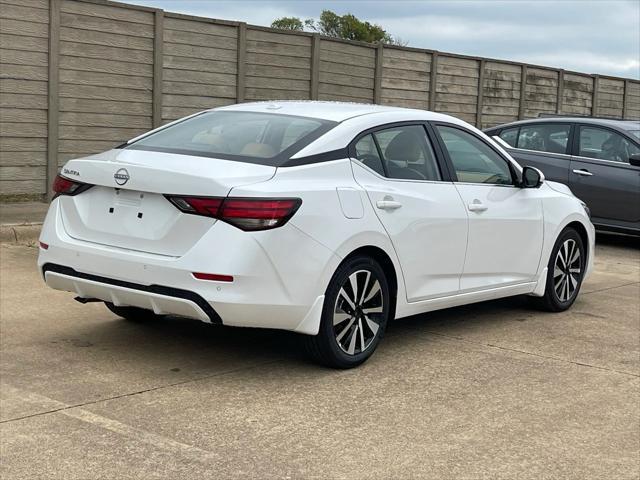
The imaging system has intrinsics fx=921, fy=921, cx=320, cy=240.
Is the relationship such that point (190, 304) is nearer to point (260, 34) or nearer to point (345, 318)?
point (345, 318)

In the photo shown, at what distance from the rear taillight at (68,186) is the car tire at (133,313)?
3.14 feet

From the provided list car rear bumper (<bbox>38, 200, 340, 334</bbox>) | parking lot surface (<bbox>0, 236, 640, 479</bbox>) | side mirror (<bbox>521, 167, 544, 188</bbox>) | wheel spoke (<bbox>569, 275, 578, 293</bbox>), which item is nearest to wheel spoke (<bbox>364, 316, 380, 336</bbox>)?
parking lot surface (<bbox>0, 236, 640, 479</bbox>)

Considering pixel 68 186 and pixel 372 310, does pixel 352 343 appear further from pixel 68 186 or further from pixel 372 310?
pixel 68 186

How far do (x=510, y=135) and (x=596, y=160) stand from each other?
130 cm

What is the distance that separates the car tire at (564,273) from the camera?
710cm

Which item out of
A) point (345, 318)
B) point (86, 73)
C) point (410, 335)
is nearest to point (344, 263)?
point (345, 318)

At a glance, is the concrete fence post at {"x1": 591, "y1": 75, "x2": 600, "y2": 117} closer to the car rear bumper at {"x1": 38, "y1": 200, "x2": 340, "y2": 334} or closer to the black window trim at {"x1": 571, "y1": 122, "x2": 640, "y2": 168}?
the black window trim at {"x1": 571, "y1": 122, "x2": 640, "y2": 168}

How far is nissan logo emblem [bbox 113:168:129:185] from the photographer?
16.5ft

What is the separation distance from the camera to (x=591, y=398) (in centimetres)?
497

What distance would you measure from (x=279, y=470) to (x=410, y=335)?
260 centimetres

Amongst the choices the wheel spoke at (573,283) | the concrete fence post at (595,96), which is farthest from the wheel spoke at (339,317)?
the concrete fence post at (595,96)

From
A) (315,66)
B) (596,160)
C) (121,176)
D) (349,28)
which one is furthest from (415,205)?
(349,28)

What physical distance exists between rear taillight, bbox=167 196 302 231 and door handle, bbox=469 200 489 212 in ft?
5.83

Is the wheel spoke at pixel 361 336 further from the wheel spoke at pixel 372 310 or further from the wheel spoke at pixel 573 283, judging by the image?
the wheel spoke at pixel 573 283
